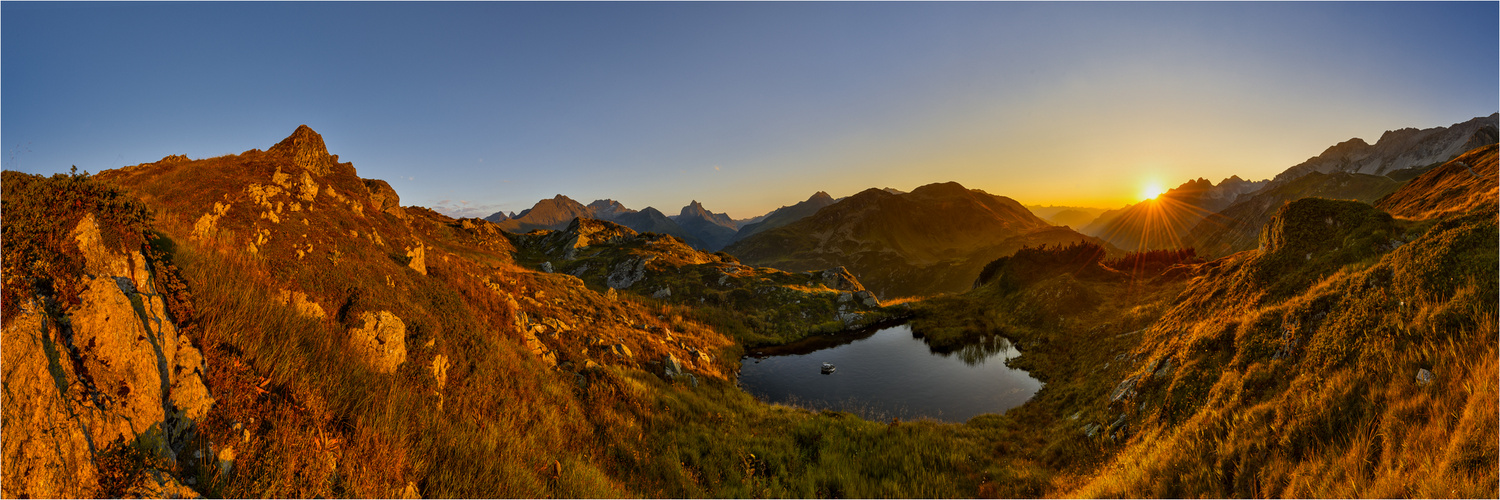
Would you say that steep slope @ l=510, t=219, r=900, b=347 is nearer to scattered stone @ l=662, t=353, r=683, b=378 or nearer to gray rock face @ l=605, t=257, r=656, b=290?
gray rock face @ l=605, t=257, r=656, b=290

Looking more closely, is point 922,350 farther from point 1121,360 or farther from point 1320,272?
point 1320,272

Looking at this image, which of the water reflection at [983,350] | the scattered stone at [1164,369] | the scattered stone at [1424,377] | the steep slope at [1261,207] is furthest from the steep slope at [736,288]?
the steep slope at [1261,207]

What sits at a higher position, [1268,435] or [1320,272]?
[1320,272]

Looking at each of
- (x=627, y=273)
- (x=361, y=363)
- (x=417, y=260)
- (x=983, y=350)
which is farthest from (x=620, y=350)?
(x=627, y=273)

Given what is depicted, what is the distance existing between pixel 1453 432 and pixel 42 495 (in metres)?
16.0

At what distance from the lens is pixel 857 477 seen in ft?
42.7

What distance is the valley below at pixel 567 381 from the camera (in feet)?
16.7

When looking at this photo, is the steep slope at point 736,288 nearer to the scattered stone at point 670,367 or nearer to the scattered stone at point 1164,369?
the scattered stone at point 670,367

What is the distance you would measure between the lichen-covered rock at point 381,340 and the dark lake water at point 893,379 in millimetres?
19284

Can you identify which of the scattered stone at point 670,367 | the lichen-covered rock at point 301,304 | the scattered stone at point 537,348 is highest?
the lichen-covered rock at point 301,304

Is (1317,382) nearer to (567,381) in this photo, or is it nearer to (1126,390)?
(1126,390)

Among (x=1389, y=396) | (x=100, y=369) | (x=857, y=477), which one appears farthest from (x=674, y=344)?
(x=1389, y=396)

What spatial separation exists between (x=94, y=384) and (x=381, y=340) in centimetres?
475

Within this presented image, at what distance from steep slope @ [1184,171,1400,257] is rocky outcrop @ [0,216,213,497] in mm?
167082
